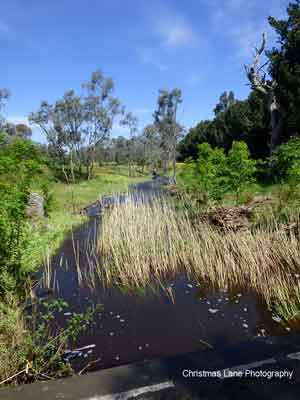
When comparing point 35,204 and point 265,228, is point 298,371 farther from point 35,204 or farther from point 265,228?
point 35,204

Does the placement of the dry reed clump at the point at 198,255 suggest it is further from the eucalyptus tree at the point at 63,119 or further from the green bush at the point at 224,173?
the eucalyptus tree at the point at 63,119

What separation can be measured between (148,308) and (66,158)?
25.6 m

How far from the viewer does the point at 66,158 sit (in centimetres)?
2684

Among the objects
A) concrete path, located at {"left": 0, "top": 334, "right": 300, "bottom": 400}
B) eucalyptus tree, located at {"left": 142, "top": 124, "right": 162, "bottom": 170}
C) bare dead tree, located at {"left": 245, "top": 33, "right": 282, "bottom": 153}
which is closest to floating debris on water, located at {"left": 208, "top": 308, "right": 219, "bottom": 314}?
concrete path, located at {"left": 0, "top": 334, "right": 300, "bottom": 400}

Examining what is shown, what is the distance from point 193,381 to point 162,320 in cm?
208

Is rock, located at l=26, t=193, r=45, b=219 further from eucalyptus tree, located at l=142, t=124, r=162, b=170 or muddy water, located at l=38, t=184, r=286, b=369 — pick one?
eucalyptus tree, located at l=142, t=124, r=162, b=170

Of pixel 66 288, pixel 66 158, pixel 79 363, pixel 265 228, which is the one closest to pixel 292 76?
pixel 265 228

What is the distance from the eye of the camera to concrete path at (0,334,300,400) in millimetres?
1095

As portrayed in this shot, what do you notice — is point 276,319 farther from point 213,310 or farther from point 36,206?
point 36,206

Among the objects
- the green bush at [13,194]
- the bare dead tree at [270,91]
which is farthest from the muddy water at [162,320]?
the bare dead tree at [270,91]

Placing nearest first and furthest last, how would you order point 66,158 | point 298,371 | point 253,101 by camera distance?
point 298,371 < point 253,101 < point 66,158

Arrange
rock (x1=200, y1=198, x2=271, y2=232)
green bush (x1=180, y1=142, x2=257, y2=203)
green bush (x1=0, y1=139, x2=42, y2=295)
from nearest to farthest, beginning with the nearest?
1. green bush (x1=0, y1=139, x2=42, y2=295)
2. rock (x1=200, y1=198, x2=271, y2=232)
3. green bush (x1=180, y1=142, x2=257, y2=203)

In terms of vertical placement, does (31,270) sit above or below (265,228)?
below

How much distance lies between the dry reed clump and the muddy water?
0.25 meters
